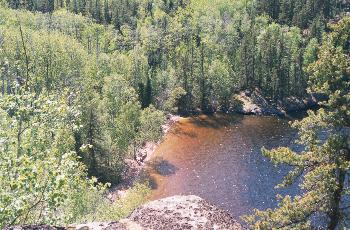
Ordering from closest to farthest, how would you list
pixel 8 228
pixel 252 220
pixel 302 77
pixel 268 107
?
pixel 8 228 → pixel 252 220 → pixel 268 107 → pixel 302 77

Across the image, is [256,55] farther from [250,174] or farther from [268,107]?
[250,174]

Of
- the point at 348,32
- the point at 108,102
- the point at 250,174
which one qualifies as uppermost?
the point at 348,32

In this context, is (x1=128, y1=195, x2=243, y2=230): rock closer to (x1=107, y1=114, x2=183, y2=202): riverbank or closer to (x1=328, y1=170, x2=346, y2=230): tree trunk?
(x1=328, y1=170, x2=346, y2=230): tree trunk

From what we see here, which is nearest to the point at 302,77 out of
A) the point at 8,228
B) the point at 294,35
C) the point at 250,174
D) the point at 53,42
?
the point at 294,35

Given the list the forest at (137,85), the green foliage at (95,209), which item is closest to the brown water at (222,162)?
the forest at (137,85)

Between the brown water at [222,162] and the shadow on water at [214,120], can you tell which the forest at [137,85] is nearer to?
the shadow on water at [214,120]

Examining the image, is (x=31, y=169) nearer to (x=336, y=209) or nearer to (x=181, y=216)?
(x=181, y=216)
